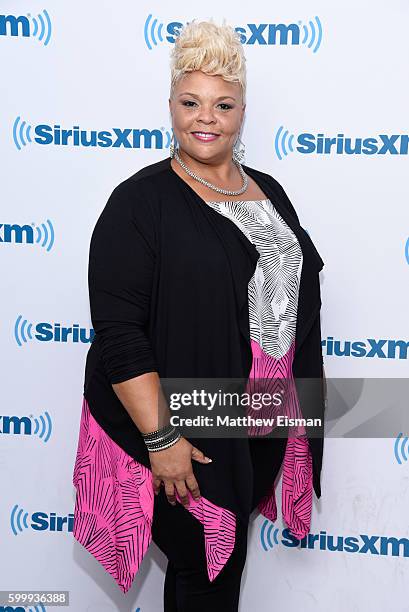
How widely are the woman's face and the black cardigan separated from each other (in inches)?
3.3

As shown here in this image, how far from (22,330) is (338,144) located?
3.21ft

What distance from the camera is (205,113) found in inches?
57.8

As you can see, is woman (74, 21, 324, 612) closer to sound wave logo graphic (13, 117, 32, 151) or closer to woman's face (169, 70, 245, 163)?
woman's face (169, 70, 245, 163)

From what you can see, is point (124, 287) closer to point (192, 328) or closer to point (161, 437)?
point (192, 328)

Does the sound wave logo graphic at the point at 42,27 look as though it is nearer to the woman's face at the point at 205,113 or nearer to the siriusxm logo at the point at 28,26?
the siriusxm logo at the point at 28,26

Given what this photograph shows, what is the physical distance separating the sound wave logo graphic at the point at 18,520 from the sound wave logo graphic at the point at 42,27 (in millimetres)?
1293

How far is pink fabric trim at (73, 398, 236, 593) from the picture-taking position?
60.0 inches

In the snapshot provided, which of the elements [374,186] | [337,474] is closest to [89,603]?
[337,474]

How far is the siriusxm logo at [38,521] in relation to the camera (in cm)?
203

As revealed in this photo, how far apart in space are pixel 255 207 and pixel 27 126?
0.66 meters

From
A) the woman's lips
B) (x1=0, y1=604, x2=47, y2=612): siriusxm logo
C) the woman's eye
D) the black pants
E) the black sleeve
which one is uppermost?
the woman's eye

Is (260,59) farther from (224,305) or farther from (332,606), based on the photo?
(332,606)

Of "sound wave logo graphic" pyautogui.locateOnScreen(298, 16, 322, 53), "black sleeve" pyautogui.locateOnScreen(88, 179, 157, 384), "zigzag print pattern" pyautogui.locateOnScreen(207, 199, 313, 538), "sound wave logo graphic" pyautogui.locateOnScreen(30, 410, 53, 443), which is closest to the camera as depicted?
"black sleeve" pyautogui.locateOnScreen(88, 179, 157, 384)

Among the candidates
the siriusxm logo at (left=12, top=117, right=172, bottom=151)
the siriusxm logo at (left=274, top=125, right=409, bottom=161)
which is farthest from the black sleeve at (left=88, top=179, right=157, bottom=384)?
the siriusxm logo at (left=274, top=125, right=409, bottom=161)
